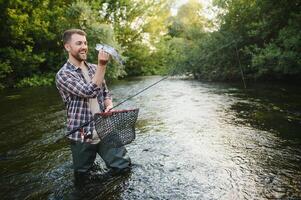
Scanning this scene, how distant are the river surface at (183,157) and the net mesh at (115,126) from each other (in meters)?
0.55

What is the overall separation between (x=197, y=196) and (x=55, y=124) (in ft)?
17.4

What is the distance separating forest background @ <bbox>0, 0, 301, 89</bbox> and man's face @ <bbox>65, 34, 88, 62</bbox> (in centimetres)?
849

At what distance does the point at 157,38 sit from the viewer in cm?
3850

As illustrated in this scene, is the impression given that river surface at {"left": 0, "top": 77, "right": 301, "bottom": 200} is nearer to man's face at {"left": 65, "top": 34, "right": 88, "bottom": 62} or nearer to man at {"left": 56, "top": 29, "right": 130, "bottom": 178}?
man at {"left": 56, "top": 29, "right": 130, "bottom": 178}

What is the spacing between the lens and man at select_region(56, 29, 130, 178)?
359 centimetres

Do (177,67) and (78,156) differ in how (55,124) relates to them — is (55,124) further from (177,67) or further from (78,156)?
(177,67)

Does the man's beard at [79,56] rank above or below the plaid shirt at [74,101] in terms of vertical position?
above

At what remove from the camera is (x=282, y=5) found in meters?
12.3

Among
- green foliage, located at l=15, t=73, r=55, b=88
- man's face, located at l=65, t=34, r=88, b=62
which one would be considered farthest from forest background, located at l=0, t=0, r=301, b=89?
man's face, located at l=65, t=34, r=88, b=62

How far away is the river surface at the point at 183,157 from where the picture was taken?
144 inches

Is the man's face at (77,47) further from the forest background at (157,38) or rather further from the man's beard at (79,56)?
the forest background at (157,38)

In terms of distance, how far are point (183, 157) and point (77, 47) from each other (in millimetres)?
2279

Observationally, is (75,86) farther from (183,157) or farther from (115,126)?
(183,157)

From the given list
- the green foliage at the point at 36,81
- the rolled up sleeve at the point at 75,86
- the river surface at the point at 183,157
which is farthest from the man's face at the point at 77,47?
the green foliage at the point at 36,81
